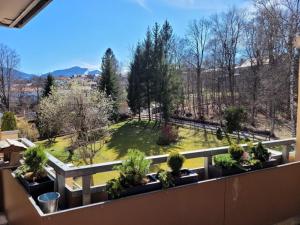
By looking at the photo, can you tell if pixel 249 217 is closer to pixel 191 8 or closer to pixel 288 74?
pixel 288 74

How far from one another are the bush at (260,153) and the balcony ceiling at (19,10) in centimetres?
236

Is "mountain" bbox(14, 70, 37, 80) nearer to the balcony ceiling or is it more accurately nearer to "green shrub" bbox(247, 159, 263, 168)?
the balcony ceiling

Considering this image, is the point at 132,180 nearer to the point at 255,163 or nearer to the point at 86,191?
the point at 86,191

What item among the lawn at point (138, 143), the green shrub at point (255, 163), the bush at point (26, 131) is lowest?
the lawn at point (138, 143)

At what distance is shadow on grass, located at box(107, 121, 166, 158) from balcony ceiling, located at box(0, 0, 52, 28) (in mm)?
11491

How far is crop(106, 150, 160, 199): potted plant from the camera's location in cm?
200

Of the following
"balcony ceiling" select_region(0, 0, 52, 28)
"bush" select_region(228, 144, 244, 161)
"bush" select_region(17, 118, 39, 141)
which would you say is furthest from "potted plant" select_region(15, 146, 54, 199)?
"bush" select_region(17, 118, 39, 141)

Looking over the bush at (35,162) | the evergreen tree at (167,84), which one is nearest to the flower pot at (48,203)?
the bush at (35,162)

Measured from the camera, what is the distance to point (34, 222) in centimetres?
184

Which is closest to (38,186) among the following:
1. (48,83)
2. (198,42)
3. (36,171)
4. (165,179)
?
(36,171)

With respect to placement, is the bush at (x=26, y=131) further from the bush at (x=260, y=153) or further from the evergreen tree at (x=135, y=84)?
the bush at (x=260, y=153)

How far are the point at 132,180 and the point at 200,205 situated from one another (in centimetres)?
64

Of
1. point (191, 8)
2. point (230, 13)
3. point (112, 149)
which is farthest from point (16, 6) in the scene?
point (191, 8)

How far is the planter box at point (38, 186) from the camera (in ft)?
6.89
